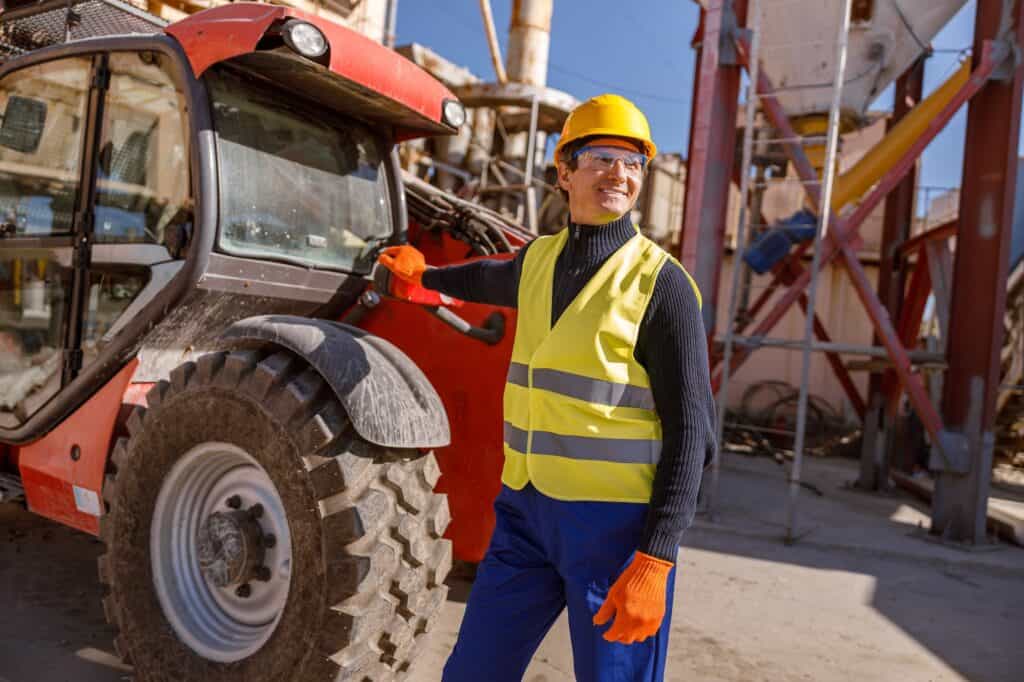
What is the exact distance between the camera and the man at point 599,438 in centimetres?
172

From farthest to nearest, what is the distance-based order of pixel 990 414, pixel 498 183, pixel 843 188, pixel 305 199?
pixel 498 183, pixel 843 188, pixel 990 414, pixel 305 199

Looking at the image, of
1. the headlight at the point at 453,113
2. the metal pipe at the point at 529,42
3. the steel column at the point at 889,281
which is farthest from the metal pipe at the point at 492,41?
the headlight at the point at 453,113

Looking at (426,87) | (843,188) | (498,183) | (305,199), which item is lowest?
(305,199)

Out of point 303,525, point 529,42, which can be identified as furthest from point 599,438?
point 529,42

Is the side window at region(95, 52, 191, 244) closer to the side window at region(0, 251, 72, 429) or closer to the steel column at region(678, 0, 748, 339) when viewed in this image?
the side window at region(0, 251, 72, 429)

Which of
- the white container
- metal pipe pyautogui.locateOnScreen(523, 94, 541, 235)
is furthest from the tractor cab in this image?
metal pipe pyautogui.locateOnScreen(523, 94, 541, 235)

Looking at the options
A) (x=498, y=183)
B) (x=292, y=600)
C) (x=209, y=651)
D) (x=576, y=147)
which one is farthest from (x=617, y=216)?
(x=498, y=183)

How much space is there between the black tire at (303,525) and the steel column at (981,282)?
5.42m

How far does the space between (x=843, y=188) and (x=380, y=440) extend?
21.2 ft

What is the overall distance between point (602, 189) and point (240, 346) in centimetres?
137

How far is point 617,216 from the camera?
196 cm

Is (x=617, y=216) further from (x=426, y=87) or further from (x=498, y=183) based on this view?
(x=498, y=183)

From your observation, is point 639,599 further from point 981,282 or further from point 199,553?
point 981,282

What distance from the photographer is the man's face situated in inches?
76.1
